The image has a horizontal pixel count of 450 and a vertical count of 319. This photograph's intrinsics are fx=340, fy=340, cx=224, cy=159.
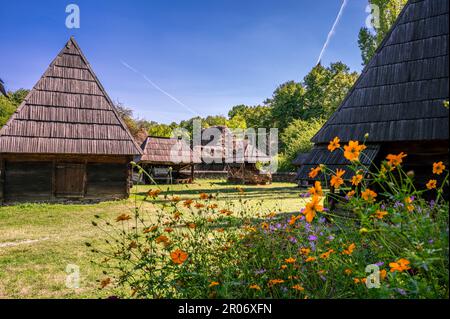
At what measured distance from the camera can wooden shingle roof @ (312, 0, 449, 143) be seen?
6160 mm

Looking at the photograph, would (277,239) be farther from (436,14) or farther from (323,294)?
(436,14)

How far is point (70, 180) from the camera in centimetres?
1280

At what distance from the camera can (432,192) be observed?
23.2ft

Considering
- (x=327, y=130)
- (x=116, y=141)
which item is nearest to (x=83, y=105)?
(x=116, y=141)

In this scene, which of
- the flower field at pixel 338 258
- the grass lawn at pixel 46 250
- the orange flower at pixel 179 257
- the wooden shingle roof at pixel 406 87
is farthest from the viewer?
the wooden shingle roof at pixel 406 87

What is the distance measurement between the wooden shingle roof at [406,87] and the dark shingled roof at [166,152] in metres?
20.5

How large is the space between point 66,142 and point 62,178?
4.67 feet

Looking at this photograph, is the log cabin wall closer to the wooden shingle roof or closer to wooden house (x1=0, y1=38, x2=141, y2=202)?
wooden house (x1=0, y1=38, x2=141, y2=202)

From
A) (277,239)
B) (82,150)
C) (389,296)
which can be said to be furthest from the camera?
(82,150)

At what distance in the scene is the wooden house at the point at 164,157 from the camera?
88.2ft


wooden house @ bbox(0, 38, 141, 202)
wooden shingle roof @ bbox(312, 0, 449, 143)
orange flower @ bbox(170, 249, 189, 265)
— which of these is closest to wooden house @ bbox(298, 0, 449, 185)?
wooden shingle roof @ bbox(312, 0, 449, 143)

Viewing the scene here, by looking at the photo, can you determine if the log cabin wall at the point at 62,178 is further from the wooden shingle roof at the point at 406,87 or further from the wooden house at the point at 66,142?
the wooden shingle roof at the point at 406,87

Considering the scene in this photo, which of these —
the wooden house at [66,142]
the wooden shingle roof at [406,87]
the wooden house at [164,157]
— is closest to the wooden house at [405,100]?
the wooden shingle roof at [406,87]

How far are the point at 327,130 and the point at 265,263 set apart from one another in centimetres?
545
